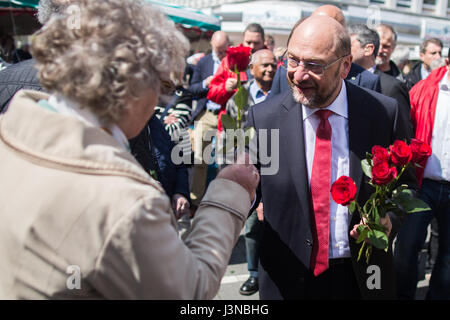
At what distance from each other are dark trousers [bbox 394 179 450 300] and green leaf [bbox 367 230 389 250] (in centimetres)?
164

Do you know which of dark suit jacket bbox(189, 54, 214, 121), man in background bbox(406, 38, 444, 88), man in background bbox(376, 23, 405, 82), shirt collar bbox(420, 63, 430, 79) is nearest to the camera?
man in background bbox(376, 23, 405, 82)

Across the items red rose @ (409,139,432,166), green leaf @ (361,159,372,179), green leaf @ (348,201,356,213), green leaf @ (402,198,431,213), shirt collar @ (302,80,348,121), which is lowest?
green leaf @ (402,198,431,213)

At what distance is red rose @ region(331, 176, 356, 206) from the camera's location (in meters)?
1.60

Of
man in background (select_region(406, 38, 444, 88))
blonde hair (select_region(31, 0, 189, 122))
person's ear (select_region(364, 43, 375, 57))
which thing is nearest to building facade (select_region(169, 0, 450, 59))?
man in background (select_region(406, 38, 444, 88))

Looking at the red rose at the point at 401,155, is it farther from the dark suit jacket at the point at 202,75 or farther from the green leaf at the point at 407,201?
the dark suit jacket at the point at 202,75

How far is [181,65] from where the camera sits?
1.30 m

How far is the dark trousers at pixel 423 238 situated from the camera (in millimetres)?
3078

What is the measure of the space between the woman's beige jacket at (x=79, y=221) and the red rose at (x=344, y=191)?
2.36 ft

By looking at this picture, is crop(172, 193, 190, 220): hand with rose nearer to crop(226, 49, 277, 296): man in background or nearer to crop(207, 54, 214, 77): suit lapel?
crop(226, 49, 277, 296): man in background

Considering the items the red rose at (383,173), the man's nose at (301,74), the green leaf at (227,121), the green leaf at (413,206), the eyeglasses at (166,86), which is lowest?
the green leaf at (413,206)

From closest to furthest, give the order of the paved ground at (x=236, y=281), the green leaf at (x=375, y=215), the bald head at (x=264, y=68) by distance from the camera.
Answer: the green leaf at (x=375, y=215) → the paved ground at (x=236, y=281) → the bald head at (x=264, y=68)

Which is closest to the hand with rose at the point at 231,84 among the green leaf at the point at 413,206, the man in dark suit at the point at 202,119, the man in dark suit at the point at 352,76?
the man in dark suit at the point at 352,76

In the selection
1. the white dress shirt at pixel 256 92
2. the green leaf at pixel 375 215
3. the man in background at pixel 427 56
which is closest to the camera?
the green leaf at pixel 375 215

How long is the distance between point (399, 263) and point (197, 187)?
281cm
